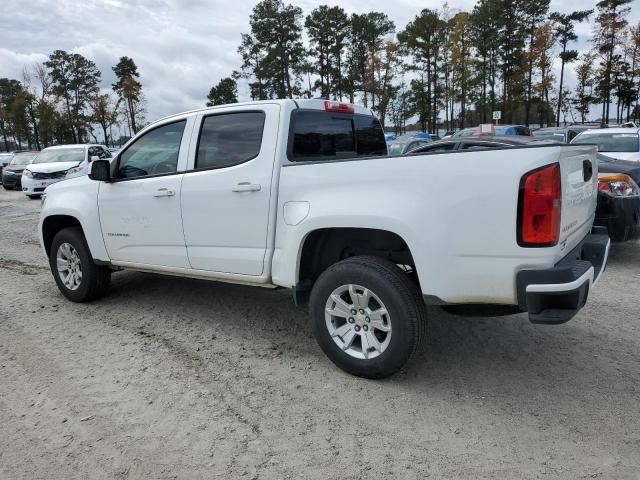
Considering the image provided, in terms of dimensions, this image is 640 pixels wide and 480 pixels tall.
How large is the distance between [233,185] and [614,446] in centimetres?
295

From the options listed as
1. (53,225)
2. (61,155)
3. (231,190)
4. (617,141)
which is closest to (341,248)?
(231,190)

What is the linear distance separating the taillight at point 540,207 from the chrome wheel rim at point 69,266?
4.40 m

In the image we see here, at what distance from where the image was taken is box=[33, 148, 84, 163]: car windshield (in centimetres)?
1778

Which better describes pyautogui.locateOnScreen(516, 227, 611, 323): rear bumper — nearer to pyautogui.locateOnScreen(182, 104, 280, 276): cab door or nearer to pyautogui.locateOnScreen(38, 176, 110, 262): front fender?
pyautogui.locateOnScreen(182, 104, 280, 276): cab door

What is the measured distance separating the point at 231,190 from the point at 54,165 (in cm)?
1627

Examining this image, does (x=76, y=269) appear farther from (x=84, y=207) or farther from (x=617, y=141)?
(x=617, y=141)

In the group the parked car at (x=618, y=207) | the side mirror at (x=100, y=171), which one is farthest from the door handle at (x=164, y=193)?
the parked car at (x=618, y=207)

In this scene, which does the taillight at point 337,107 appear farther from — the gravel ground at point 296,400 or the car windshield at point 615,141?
the car windshield at point 615,141

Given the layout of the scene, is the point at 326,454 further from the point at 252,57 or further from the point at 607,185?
the point at 252,57

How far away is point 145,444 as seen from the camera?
9.11 ft

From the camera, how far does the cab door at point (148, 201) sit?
14.1 ft

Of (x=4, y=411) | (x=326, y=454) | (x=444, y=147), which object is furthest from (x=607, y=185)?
(x=4, y=411)

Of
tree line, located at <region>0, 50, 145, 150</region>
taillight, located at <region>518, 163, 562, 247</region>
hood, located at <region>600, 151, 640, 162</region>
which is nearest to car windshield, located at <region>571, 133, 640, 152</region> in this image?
hood, located at <region>600, 151, 640, 162</region>

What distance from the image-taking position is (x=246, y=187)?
3740 millimetres
